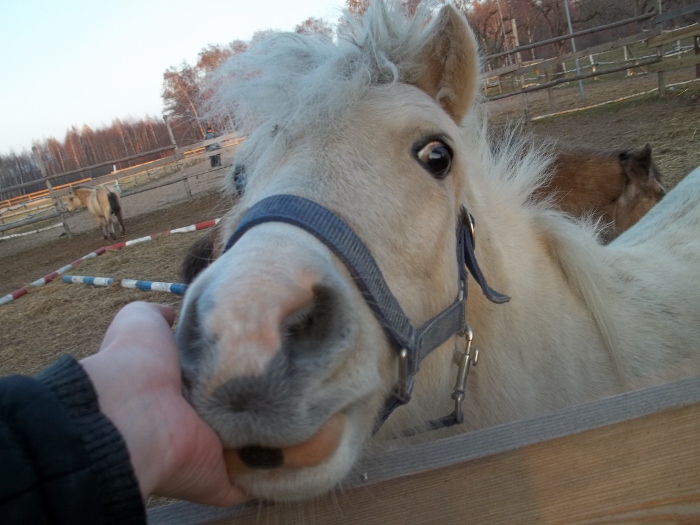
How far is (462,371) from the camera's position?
161cm

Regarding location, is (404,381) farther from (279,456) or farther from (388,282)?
(279,456)

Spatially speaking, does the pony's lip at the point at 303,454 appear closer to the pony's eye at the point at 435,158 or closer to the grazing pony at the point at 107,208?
the pony's eye at the point at 435,158

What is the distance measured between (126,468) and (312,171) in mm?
968

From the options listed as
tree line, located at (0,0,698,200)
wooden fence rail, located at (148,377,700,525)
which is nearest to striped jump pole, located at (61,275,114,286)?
tree line, located at (0,0,698,200)

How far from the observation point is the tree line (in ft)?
9.00

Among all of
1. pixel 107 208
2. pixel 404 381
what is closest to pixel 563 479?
pixel 404 381

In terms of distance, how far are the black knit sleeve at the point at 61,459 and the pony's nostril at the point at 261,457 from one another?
0.26 m

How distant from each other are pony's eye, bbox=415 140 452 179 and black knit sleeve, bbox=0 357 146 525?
3.93 ft

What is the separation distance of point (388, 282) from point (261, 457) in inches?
23.6

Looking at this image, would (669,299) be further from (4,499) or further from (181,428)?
(4,499)

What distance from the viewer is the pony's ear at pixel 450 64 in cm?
178

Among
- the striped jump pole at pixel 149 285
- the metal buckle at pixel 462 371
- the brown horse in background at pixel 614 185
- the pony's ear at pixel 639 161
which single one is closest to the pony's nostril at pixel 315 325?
the metal buckle at pixel 462 371

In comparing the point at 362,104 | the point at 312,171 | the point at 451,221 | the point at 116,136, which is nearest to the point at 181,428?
the point at 312,171

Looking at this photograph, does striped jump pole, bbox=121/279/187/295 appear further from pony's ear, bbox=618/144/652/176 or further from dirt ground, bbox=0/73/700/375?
pony's ear, bbox=618/144/652/176
